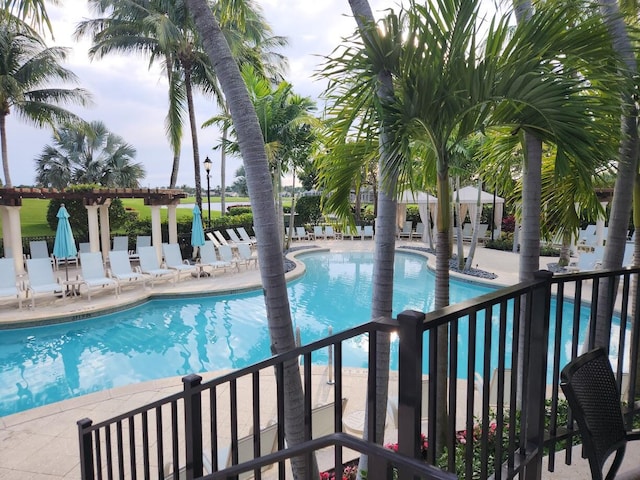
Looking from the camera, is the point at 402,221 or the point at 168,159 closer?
the point at 168,159

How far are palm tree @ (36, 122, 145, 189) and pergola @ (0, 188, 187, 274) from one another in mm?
13584

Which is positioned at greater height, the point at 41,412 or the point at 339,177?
the point at 339,177

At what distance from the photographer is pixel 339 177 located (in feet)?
11.2

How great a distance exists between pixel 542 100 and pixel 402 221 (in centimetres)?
1928

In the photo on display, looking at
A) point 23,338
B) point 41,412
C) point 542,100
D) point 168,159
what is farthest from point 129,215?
point 542,100

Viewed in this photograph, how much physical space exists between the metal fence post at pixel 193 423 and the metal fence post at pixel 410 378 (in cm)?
109

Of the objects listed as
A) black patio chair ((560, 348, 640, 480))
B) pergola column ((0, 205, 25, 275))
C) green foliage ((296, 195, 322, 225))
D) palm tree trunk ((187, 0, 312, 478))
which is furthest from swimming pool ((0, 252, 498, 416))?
green foliage ((296, 195, 322, 225))

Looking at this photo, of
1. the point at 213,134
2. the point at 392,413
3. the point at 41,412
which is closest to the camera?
the point at 392,413

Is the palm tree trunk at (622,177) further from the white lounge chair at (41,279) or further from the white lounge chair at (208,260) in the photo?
the white lounge chair at (208,260)

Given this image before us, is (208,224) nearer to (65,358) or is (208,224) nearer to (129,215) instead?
(129,215)

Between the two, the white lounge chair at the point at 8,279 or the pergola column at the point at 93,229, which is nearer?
the white lounge chair at the point at 8,279

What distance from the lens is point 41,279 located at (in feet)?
32.5

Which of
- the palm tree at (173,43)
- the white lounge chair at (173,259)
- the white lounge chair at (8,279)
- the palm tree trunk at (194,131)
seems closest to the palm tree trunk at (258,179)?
the white lounge chair at (8,279)

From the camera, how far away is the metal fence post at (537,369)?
1839 millimetres
